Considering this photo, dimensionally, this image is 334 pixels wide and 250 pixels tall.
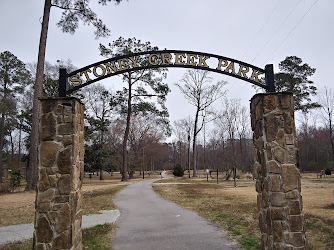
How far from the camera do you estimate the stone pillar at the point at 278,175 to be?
4.32 meters

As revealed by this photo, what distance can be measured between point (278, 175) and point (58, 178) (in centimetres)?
357

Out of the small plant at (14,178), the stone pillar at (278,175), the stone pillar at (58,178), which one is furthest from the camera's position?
the small plant at (14,178)

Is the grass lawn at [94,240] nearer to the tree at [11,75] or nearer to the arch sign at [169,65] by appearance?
the arch sign at [169,65]

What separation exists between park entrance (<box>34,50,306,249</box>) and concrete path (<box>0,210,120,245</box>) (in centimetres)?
264

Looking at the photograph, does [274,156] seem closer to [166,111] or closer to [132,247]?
[132,247]

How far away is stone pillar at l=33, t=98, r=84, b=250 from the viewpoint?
4.13m

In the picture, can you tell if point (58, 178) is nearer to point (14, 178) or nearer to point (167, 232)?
point (167, 232)

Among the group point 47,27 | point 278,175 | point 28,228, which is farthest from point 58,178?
point 47,27

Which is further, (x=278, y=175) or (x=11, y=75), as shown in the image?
(x=11, y=75)

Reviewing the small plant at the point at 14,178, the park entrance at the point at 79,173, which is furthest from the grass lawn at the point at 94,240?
the small plant at the point at 14,178

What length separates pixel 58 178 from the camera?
4246mm

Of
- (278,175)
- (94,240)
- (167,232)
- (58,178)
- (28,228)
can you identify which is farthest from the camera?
(28,228)

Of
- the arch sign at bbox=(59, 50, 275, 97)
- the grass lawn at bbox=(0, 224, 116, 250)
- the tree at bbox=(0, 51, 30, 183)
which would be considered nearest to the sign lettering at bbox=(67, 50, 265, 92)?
the arch sign at bbox=(59, 50, 275, 97)

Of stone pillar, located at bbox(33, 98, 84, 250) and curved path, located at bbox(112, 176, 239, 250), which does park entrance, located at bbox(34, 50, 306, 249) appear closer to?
stone pillar, located at bbox(33, 98, 84, 250)
